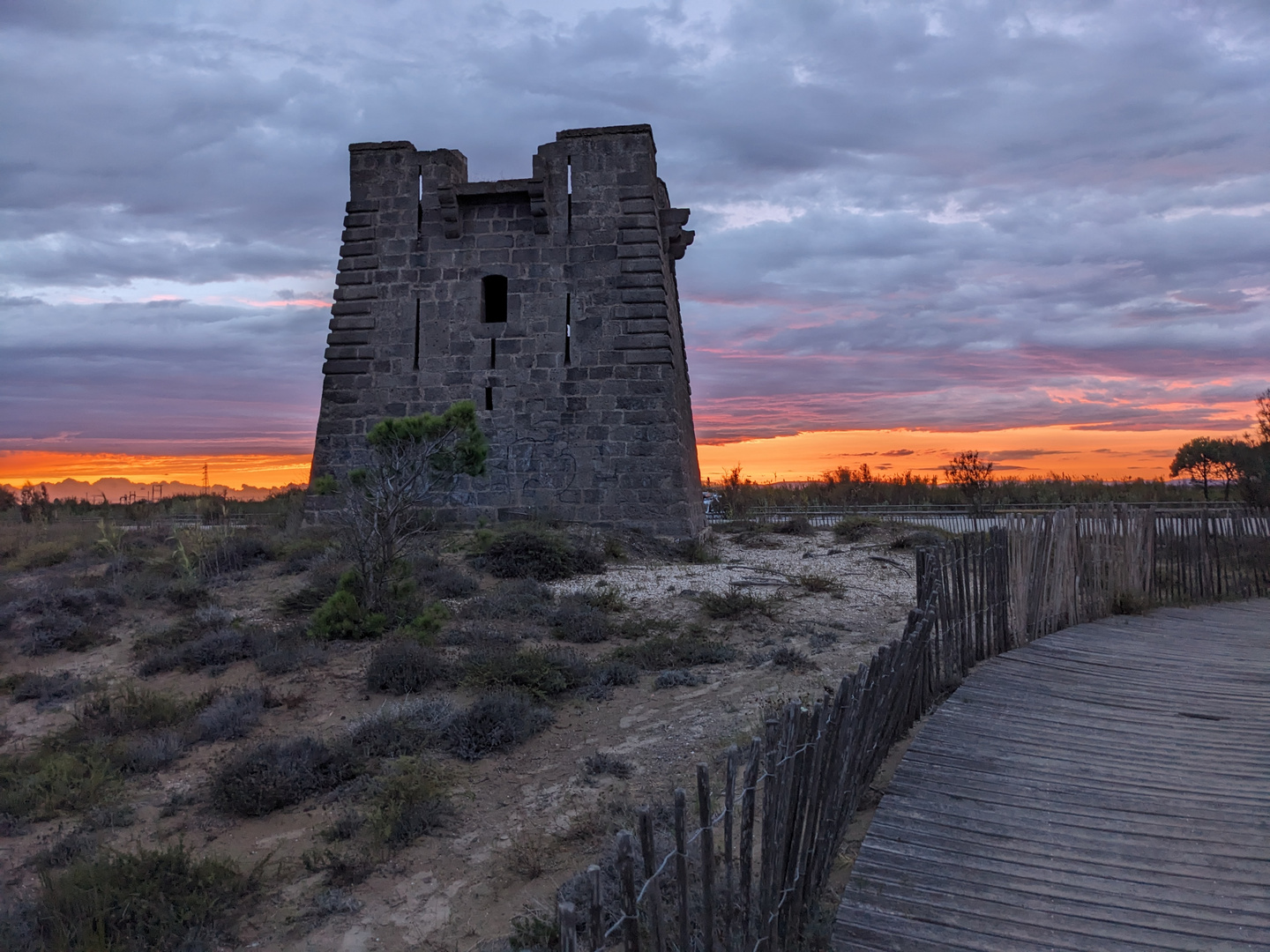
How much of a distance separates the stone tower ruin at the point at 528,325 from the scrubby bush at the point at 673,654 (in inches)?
269

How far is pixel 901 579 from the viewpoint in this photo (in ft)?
48.1

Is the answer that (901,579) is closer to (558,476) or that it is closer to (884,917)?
(558,476)

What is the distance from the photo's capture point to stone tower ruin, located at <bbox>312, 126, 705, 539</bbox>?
650 inches

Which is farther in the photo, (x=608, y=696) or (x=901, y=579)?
(x=901, y=579)

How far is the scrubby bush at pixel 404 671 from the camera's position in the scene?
8.27 m

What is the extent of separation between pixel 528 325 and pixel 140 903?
44.7 feet

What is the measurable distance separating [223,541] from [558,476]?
658cm

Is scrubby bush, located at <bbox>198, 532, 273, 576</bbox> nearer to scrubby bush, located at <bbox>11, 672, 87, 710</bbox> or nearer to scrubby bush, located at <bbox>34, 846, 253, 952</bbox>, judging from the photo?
scrubby bush, located at <bbox>11, 672, 87, 710</bbox>

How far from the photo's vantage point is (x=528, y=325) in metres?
17.0

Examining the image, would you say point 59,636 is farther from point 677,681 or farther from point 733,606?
point 733,606

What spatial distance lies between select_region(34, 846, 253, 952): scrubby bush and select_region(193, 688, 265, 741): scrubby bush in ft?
7.47

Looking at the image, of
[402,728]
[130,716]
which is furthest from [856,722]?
[130,716]

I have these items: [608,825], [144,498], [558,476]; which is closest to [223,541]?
[558,476]

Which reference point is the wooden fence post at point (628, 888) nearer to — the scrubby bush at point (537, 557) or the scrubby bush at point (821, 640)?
the scrubby bush at point (821, 640)
